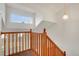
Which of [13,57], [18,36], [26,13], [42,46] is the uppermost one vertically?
[26,13]

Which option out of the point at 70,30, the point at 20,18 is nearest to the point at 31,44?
the point at 20,18

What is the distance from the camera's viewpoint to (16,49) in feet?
5.26

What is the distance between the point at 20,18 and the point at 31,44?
357mm

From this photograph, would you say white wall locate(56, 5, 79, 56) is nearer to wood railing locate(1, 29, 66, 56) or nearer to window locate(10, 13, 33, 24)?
wood railing locate(1, 29, 66, 56)

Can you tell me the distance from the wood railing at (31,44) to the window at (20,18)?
141 mm

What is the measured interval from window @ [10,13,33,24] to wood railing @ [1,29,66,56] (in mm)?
141

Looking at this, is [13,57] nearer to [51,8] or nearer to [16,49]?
[16,49]

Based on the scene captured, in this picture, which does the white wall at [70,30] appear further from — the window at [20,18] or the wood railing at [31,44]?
the window at [20,18]

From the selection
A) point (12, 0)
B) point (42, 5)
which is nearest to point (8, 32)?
point (12, 0)

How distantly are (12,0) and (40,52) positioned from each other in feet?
2.47

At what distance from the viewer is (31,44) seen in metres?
1.60

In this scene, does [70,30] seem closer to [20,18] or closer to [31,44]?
[31,44]

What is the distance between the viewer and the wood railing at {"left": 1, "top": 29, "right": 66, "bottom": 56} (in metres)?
1.58

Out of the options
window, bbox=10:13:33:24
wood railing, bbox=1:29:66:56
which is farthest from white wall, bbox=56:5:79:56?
window, bbox=10:13:33:24
